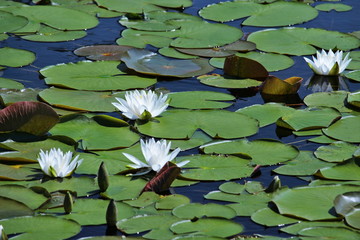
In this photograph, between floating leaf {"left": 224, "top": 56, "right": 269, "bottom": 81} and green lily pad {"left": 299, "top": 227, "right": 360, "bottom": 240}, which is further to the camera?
floating leaf {"left": 224, "top": 56, "right": 269, "bottom": 81}

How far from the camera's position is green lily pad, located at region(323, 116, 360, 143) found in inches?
148

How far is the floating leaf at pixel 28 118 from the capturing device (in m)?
3.79

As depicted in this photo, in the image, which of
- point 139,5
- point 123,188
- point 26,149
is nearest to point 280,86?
point 123,188

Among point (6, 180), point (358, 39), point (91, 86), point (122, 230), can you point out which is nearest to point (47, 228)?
point (122, 230)

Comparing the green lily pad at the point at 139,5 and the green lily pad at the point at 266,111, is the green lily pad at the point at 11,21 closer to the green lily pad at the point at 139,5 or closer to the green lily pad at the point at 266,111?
the green lily pad at the point at 139,5

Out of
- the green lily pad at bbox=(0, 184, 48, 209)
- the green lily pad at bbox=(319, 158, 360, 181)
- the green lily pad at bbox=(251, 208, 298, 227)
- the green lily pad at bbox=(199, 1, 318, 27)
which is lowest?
the green lily pad at bbox=(0, 184, 48, 209)

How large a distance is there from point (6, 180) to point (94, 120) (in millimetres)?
753

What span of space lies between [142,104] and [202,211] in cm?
113

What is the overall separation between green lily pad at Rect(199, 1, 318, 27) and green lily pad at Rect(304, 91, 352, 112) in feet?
4.82

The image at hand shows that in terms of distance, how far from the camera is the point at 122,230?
113 inches

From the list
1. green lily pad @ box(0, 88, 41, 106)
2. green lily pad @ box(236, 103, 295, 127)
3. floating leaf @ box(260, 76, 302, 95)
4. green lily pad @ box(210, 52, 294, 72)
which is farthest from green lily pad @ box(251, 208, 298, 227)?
green lily pad @ box(210, 52, 294, 72)

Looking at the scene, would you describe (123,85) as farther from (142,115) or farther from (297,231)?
(297,231)

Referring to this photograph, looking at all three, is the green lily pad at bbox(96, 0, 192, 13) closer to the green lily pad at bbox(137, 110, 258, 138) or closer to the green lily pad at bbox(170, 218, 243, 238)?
the green lily pad at bbox(137, 110, 258, 138)

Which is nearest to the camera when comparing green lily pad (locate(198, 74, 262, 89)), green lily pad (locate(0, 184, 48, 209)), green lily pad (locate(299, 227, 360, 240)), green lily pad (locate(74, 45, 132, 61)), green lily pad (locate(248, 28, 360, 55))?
green lily pad (locate(299, 227, 360, 240))
